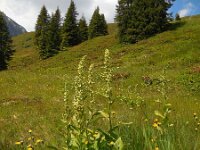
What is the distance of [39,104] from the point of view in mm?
16406

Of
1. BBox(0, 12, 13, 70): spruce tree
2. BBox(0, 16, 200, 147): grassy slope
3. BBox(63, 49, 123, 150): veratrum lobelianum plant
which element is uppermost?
BBox(0, 12, 13, 70): spruce tree

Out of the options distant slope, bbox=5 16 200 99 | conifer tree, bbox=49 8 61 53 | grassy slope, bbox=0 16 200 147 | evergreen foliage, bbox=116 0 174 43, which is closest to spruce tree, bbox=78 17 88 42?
conifer tree, bbox=49 8 61 53

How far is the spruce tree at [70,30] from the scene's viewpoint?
77.3m

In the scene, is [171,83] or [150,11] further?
[150,11]

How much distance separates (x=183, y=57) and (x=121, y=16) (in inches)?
940

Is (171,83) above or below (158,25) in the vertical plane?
below

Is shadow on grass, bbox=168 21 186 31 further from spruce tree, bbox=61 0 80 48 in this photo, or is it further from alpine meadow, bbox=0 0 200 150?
spruce tree, bbox=61 0 80 48

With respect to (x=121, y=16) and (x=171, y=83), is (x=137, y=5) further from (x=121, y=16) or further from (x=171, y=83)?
(x=171, y=83)

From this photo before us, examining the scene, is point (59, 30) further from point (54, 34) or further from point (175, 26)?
point (175, 26)

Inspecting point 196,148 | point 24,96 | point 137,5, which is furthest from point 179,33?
point 196,148

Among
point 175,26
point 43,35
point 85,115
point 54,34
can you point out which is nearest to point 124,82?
point 85,115

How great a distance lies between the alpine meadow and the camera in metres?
4.54

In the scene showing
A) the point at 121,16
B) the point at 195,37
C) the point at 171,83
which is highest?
the point at 121,16

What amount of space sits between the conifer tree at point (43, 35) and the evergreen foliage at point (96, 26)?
950 centimetres
